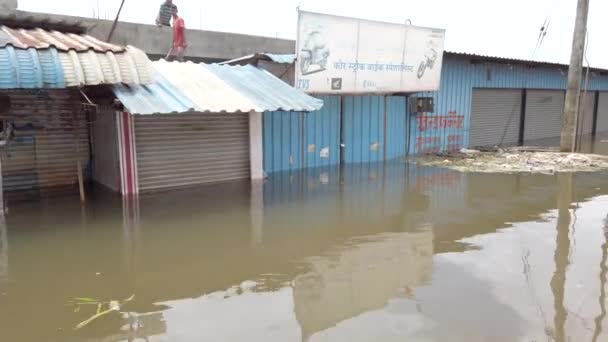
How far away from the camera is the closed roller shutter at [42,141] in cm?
903

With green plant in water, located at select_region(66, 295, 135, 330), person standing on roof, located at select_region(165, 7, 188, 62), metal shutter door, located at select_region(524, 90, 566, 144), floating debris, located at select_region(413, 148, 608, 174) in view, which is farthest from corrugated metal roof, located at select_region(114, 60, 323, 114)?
metal shutter door, located at select_region(524, 90, 566, 144)

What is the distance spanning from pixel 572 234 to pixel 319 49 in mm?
6844

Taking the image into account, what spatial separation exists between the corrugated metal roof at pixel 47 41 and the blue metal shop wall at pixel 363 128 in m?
6.62

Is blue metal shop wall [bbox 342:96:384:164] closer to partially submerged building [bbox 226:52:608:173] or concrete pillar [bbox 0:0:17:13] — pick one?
partially submerged building [bbox 226:52:608:173]

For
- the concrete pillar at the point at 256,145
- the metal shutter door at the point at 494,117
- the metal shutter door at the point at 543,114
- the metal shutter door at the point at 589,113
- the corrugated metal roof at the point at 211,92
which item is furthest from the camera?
the metal shutter door at the point at 589,113

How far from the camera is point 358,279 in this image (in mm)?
5160

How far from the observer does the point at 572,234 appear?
6.73m

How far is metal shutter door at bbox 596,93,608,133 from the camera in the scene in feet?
80.0

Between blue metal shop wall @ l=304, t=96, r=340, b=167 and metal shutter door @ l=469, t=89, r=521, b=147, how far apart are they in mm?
6513

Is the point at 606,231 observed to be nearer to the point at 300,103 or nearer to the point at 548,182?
the point at 548,182

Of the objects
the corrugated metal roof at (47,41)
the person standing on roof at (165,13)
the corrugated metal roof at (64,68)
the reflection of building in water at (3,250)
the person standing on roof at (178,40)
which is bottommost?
the reflection of building in water at (3,250)

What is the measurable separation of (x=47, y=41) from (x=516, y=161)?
1167 cm

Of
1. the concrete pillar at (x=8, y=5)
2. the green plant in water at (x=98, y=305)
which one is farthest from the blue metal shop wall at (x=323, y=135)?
the green plant in water at (x=98, y=305)

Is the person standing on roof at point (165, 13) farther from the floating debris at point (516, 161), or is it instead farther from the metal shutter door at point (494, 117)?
the metal shutter door at point (494, 117)
